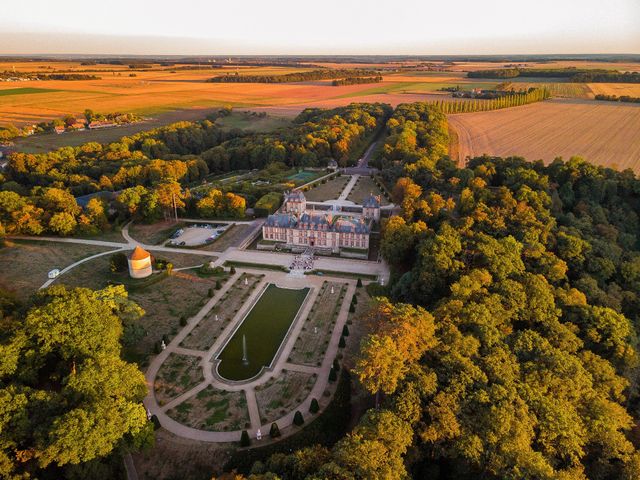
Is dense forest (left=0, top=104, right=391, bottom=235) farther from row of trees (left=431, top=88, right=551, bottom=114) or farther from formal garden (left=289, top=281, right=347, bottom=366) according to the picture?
row of trees (left=431, top=88, right=551, bottom=114)

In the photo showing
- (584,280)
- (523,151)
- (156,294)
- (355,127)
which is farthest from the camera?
(355,127)

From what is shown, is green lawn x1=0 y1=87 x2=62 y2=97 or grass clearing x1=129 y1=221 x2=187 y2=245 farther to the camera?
green lawn x1=0 y1=87 x2=62 y2=97

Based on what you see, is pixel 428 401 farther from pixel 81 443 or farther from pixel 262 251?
pixel 262 251

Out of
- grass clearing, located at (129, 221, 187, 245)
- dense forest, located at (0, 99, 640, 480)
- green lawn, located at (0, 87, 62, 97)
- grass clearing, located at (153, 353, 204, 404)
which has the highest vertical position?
green lawn, located at (0, 87, 62, 97)

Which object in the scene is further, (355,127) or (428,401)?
(355,127)

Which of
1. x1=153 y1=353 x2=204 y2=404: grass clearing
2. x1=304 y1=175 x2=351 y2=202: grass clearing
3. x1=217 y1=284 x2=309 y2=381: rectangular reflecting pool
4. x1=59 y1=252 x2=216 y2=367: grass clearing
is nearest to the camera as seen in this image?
x1=153 y1=353 x2=204 y2=404: grass clearing

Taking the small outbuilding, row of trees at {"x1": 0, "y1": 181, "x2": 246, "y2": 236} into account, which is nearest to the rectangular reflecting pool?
the small outbuilding

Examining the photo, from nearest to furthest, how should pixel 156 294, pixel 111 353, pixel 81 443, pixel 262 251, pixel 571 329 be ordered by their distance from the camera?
1. pixel 81 443
2. pixel 111 353
3. pixel 571 329
4. pixel 156 294
5. pixel 262 251

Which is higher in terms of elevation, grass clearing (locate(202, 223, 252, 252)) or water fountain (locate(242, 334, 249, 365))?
water fountain (locate(242, 334, 249, 365))

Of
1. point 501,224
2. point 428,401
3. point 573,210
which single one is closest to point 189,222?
point 501,224
